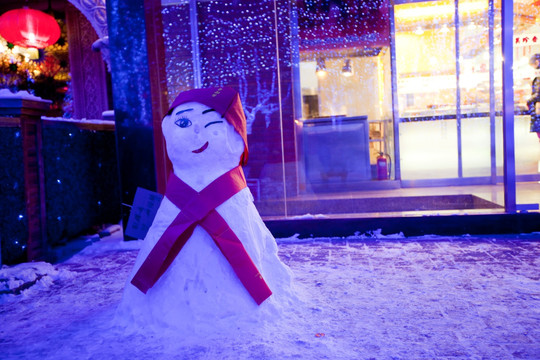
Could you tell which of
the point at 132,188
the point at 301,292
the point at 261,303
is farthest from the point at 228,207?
the point at 132,188

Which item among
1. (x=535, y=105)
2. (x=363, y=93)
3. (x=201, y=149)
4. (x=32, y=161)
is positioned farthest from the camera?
(x=363, y=93)

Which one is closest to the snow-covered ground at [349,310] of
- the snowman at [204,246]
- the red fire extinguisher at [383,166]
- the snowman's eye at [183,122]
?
the snowman at [204,246]

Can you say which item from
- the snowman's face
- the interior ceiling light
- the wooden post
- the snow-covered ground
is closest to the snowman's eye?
the snowman's face

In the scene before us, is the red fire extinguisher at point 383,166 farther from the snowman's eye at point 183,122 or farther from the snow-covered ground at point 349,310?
the snowman's eye at point 183,122

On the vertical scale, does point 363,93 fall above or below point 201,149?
above

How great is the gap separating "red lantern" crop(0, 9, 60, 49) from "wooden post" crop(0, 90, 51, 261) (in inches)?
126

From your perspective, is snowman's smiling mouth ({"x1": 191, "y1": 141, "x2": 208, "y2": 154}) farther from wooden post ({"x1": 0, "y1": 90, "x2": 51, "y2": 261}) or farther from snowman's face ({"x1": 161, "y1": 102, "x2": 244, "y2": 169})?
wooden post ({"x1": 0, "y1": 90, "x2": 51, "y2": 261})

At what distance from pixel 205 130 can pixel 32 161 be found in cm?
278

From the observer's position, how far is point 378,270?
4.18 meters

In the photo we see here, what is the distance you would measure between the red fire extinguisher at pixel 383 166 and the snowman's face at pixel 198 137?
544 cm

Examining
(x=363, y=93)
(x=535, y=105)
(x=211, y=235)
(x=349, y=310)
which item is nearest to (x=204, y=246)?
(x=211, y=235)

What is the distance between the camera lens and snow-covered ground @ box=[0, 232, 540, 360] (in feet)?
8.65

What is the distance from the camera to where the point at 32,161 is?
196 inches

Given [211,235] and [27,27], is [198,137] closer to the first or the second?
[211,235]
